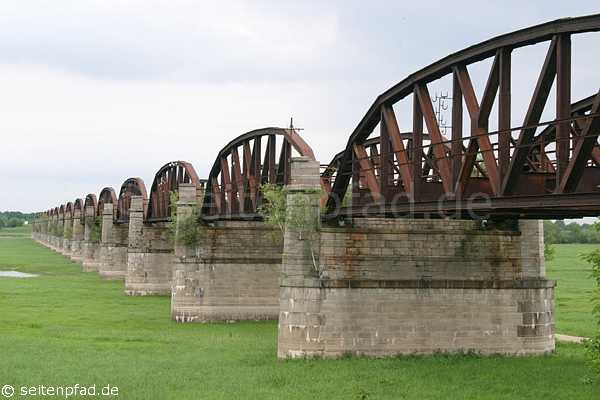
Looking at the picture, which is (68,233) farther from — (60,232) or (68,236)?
(60,232)

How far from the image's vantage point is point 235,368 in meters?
26.3

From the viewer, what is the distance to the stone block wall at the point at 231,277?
1689 inches

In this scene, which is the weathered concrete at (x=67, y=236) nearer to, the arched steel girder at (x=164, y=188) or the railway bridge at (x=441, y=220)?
the arched steel girder at (x=164, y=188)

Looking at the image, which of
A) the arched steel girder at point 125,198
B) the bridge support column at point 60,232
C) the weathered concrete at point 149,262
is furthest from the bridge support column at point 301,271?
the bridge support column at point 60,232

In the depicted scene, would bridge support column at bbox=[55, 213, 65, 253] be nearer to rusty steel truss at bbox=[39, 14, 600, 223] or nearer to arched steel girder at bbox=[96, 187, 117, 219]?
arched steel girder at bbox=[96, 187, 117, 219]

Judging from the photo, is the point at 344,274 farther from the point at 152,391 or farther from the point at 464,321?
the point at 152,391

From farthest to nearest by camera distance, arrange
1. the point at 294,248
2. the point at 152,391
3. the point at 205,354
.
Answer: the point at 205,354 → the point at 294,248 → the point at 152,391

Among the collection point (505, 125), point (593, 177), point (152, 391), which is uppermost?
point (505, 125)

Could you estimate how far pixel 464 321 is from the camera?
2705 centimetres

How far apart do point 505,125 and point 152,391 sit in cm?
1227

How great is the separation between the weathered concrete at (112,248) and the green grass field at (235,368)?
41035 mm

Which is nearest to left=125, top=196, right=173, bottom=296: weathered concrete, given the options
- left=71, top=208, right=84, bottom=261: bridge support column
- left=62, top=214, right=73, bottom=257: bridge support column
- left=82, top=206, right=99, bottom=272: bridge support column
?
left=82, top=206, right=99, bottom=272: bridge support column

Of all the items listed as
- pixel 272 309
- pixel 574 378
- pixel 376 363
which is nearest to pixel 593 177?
pixel 574 378

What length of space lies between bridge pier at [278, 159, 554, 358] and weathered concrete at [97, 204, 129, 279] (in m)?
57.1
